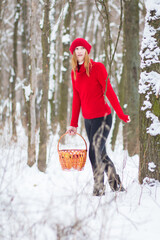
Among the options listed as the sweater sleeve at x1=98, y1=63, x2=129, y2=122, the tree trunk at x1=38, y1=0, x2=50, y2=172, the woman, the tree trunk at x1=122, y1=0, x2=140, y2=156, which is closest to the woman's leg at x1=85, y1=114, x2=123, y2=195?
the woman

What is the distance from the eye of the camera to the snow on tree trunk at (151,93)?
286 cm

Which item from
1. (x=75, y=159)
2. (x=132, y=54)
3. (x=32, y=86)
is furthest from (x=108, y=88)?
(x=132, y=54)

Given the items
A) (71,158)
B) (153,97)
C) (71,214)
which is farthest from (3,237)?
(153,97)

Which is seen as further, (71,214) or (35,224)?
(71,214)

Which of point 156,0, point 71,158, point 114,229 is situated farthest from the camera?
point 71,158

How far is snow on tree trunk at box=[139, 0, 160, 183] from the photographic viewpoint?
286 cm

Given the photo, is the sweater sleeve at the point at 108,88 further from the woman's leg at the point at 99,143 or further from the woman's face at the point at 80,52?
the woman's face at the point at 80,52

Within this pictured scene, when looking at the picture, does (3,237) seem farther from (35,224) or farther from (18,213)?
(18,213)

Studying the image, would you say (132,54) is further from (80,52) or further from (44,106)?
(80,52)

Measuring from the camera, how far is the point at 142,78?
9.73 feet

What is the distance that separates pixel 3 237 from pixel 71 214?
0.51 m

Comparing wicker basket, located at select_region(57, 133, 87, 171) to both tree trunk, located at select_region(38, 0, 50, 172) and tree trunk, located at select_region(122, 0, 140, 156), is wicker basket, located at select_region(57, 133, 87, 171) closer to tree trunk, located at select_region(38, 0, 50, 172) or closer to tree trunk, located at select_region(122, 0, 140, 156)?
tree trunk, located at select_region(38, 0, 50, 172)

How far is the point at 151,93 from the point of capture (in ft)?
9.51

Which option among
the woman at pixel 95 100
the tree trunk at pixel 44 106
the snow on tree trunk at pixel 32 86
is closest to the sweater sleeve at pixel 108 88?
the woman at pixel 95 100
